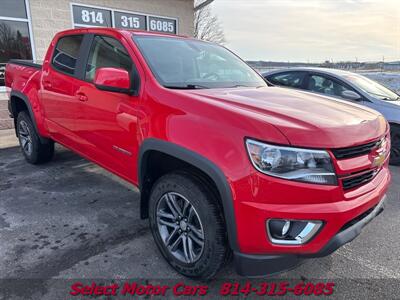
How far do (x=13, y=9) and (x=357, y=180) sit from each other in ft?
26.9

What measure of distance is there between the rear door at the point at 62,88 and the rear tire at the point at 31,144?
2.16 ft

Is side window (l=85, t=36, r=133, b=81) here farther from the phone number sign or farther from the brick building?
the phone number sign

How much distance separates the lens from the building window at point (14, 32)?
24.1 ft

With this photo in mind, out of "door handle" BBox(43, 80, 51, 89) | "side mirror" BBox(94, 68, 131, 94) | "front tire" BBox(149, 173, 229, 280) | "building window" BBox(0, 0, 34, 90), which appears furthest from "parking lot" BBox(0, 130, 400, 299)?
"building window" BBox(0, 0, 34, 90)

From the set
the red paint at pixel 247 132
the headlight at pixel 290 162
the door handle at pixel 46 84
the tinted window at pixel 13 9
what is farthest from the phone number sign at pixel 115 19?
the headlight at pixel 290 162

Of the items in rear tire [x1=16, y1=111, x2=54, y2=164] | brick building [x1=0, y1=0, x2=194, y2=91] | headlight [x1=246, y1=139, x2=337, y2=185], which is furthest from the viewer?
brick building [x1=0, y1=0, x2=194, y2=91]

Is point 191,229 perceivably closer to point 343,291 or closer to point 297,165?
point 297,165

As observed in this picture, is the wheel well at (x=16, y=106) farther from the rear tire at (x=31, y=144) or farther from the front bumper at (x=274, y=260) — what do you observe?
the front bumper at (x=274, y=260)

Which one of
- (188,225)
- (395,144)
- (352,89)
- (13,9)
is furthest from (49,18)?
(395,144)

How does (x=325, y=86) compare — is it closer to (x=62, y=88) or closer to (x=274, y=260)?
(x=62, y=88)

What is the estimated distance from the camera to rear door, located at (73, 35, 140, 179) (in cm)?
279

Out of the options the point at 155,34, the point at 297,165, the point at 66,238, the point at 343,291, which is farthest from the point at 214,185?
the point at 155,34

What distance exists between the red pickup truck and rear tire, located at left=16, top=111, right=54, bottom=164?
61.7 inches

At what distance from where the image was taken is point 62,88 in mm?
3768
